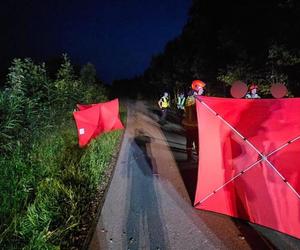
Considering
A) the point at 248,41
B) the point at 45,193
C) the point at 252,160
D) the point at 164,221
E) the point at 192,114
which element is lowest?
the point at 164,221

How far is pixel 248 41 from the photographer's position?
50.4 ft

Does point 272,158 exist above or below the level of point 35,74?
below

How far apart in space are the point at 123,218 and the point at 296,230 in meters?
2.46

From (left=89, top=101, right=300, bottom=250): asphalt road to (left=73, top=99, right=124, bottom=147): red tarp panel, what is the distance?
361 cm

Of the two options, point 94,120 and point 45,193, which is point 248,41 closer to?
point 94,120

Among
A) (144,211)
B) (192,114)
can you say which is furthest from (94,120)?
(144,211)

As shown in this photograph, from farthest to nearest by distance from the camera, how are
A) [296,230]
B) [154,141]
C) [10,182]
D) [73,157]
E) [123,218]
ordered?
[154,141]
[73,157]
[10,182]
[123,218]
[296,230]

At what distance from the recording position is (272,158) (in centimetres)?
451

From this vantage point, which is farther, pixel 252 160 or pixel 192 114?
pixel 192 114

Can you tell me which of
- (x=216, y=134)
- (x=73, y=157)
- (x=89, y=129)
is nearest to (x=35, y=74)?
(x=89, y=129)

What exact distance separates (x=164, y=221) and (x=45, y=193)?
6.91 feet

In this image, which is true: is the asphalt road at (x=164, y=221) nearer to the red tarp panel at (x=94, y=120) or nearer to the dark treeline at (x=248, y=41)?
the red tarp panel at (x=94, y=120)

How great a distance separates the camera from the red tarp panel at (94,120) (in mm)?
11508

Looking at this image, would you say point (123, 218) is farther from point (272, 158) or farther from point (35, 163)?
point (35, 163)
